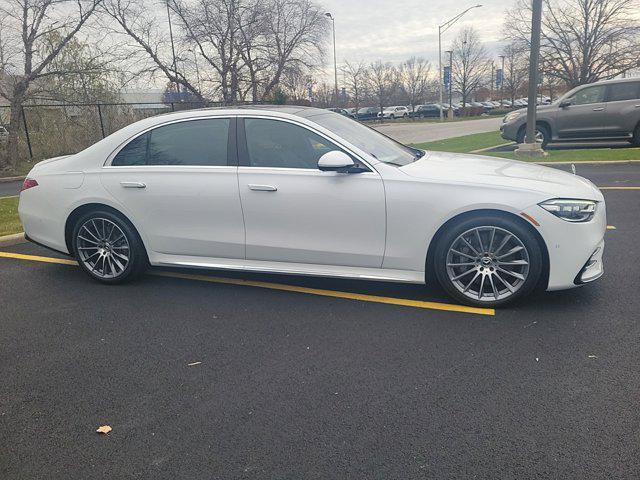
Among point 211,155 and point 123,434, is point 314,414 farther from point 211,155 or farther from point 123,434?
point 211,155

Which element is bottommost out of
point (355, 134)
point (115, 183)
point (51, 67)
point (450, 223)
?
point (450, 223)

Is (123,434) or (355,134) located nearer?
(123,434)

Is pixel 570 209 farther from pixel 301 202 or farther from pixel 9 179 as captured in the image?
pixel 9 179

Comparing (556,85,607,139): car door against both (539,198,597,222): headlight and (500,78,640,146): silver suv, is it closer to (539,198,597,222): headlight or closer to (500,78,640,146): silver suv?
(500,78,640,146): silver suv

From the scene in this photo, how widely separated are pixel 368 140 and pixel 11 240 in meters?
4.79

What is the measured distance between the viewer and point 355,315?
3.97 metres

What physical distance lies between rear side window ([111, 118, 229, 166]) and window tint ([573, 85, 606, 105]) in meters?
12.4

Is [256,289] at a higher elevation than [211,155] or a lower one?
lower

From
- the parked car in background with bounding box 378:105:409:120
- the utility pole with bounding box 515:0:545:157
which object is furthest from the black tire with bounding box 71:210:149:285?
the parked car in background with bounding box 378:105:409:120

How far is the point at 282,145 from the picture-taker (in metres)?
4.31

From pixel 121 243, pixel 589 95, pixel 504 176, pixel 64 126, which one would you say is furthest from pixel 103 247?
pixel 64 126

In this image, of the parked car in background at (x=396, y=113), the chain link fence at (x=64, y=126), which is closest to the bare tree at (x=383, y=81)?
the parked car in background at (x=396, y=113)

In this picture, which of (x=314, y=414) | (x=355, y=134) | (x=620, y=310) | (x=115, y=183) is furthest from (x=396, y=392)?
(x=115, y=183)

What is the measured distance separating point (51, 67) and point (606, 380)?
20.4 metres
